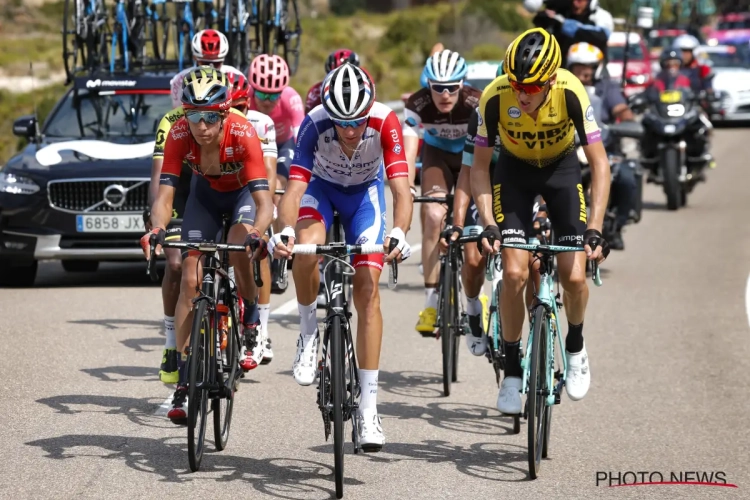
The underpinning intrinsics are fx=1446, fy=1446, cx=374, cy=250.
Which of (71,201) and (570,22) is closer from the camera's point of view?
(71,201)

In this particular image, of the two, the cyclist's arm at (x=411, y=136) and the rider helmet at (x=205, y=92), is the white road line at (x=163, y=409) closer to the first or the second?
the rider helmet at (x=205, y=92)

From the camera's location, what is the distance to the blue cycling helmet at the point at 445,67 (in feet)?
33.9

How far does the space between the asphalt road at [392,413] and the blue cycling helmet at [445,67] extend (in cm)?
208

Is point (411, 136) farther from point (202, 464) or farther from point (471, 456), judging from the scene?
point (202, 464)

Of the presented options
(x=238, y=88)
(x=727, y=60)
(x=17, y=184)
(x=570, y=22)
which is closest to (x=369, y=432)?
(x=238, y=88)

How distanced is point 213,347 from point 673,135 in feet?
47.4

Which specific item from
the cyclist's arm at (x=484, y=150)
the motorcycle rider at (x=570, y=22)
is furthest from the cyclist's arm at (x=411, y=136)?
the motorcycle rider at (x=570, y=22)

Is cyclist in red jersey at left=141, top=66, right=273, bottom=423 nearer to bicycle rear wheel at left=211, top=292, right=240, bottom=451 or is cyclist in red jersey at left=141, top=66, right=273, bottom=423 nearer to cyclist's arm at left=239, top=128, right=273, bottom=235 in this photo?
cyclist's arm at left=239, top=128, right=273, bottom=235

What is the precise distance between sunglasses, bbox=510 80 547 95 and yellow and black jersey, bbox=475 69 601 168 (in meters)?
0.24

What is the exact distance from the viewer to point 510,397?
7754 mm

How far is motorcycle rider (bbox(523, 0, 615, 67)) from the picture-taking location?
16391 millimetres

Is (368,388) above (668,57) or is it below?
below

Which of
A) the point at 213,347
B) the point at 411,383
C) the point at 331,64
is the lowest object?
the point at 411,383

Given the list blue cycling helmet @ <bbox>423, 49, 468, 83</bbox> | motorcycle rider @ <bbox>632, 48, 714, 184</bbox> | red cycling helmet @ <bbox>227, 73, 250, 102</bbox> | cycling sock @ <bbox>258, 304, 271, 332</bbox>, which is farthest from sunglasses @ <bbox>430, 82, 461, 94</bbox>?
motorcycle rider @ <bbox>632, 48, 714, 184</bbox>
